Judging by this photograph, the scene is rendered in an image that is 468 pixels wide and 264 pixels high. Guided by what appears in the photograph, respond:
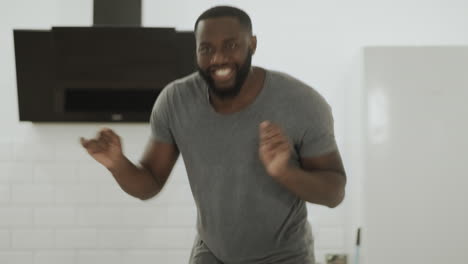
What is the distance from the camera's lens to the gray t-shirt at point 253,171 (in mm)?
1176

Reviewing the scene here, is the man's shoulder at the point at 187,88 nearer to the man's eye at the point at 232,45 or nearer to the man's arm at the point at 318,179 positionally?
the man's eye at the point at 232,45

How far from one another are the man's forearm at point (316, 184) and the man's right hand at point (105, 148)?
40cm

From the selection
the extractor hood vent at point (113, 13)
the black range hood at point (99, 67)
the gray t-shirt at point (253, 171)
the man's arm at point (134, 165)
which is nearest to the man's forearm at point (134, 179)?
the man's arm at point (134, 165)

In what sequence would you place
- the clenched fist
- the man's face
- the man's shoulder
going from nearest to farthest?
the clenched fist, the man's face, the man's shoulder

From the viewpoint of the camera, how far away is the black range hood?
215 cm

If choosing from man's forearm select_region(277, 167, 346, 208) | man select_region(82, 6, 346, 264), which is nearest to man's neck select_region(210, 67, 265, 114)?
man select_region(82, 6, 346, 264)

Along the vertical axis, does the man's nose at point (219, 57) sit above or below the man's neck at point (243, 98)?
above

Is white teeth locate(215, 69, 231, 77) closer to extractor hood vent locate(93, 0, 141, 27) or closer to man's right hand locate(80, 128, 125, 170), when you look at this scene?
man's right hand locate(80, 128, 125, 170)

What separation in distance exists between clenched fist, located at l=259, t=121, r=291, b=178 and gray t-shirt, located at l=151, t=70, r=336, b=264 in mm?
119

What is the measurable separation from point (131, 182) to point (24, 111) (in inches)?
47.3

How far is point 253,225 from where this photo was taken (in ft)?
3.90

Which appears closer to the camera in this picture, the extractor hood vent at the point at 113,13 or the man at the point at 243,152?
the man at the point at 243,152

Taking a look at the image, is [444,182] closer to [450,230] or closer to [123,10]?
[450,230]

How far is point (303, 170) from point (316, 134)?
0.09m
